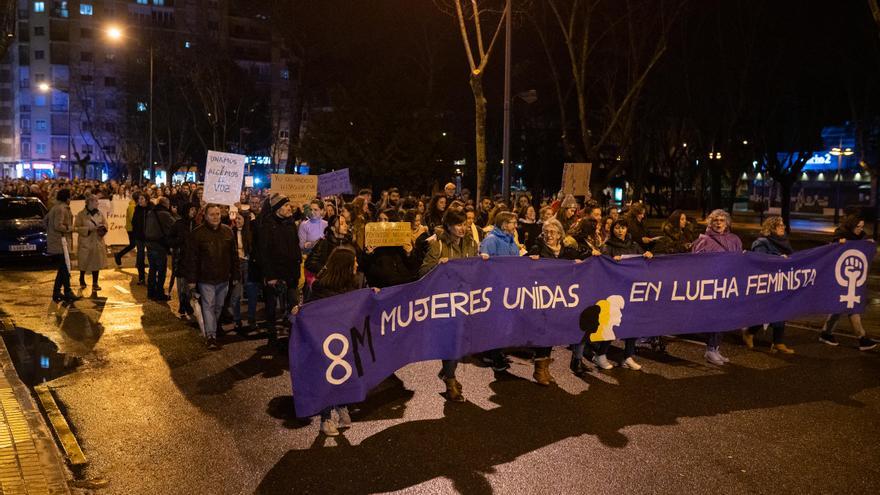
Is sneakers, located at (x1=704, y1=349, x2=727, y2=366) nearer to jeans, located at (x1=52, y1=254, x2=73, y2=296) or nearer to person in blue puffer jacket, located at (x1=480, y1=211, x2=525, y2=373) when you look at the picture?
person in blue puffer jacket, located at (x1=480, y1=211, x2=525, y2=373)

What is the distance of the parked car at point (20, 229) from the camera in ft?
60.4

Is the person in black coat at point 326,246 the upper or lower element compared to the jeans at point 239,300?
upper

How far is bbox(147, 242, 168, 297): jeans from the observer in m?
13.9

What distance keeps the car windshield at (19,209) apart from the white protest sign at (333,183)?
26.9 feet

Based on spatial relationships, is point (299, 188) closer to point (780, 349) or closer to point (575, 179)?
point (575, 179)

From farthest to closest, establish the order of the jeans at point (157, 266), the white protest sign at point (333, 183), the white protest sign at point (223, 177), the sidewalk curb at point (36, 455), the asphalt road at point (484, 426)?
the white protest sign at point (333, 183), the jeans at point (157, 266), the white protest sign at point (223, 177), the asphalt road at point (484, 426), the sidewalk curb at point (36, 455)

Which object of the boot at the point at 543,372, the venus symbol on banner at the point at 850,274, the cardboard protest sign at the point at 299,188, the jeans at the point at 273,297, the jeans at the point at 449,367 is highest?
the cardboard protest sign at the point at 299,188

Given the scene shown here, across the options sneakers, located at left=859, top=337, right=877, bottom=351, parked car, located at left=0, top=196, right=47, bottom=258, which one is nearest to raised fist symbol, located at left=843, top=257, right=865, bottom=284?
sneakers, located at left=859, top=337, right=877, bottom=351

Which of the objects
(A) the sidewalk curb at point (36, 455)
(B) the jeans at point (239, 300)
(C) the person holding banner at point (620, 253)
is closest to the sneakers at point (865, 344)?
(C) the person holding banner at point (620, 253)

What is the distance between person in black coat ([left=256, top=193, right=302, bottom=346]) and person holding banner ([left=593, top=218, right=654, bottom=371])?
12.4 feet

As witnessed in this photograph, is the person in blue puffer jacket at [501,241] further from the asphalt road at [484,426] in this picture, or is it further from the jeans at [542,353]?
the asphalt road at [484,426]

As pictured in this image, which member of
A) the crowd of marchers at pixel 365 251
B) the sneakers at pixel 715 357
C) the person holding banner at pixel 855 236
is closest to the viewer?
the crowd of marchers at pixel 365 251

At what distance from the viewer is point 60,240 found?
13.4m

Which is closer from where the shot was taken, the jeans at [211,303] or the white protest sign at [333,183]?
the jeans at [211,303]
